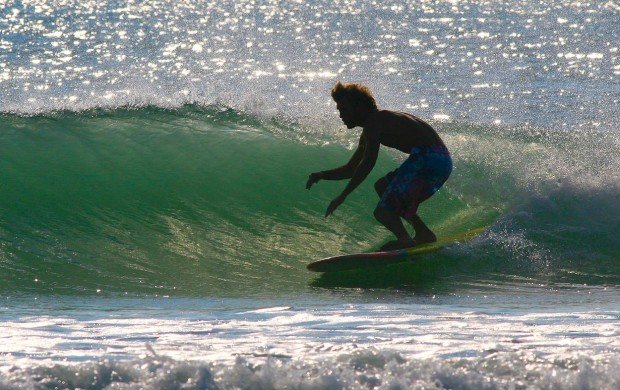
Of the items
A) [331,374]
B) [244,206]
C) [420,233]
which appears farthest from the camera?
[244,206]

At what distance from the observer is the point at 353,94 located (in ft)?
21.3

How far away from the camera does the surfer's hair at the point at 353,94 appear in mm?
6484

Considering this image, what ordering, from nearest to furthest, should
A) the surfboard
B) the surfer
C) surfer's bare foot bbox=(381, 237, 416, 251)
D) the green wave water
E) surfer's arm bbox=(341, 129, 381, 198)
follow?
surfer's arm bbox=(341, 129, 381, 198) < the surfer < the surfboard < surfer's bare foot bbox=(381, 237, 416, 251) < the green wave water

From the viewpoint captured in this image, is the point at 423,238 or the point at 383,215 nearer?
the point at 383,215

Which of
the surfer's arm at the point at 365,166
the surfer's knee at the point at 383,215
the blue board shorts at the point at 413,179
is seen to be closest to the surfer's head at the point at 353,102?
the surfer's arm at the point at 365,166

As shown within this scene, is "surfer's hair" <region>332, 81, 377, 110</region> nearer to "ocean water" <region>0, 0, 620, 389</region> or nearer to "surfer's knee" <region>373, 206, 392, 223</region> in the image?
"surfer's knee" <region>373, 206, 392, 223</region>

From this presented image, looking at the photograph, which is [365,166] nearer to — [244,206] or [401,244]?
[401,244]

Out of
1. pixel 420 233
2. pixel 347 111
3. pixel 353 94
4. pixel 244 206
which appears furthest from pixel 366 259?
pixel 244 206

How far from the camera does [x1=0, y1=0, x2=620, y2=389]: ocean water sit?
13.9ft

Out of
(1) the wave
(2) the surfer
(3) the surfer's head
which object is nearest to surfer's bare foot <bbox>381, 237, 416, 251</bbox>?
(2) the surfer

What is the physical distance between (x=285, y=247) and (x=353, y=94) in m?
1.74

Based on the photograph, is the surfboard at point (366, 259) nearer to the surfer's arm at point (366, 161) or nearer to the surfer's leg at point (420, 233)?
the surfer's leg at point (420, 233)

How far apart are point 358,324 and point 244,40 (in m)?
19.4

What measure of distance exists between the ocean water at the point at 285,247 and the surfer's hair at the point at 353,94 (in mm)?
1195
